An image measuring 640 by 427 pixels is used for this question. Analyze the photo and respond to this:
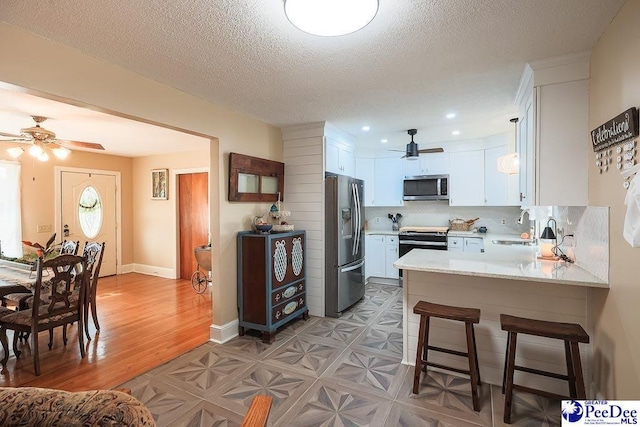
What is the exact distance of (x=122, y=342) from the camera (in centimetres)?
317

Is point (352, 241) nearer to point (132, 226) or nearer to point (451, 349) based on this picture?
point (451, 349)

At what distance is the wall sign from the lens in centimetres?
150

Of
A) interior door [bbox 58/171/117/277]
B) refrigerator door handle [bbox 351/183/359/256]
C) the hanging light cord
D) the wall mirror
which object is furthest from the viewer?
interior door [bbox 58/171/117/277]

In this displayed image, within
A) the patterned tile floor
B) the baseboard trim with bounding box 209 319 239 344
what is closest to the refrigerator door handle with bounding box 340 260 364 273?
the patterned tile floor

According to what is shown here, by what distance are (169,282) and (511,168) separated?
18.8ft

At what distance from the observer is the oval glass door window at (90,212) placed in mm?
5598

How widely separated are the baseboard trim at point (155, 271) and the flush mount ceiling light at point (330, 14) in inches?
221

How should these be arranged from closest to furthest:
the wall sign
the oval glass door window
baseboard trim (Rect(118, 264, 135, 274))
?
the wall sign → the oval glass door window → baseboard trim (Rect(118, 264, 135, 274))

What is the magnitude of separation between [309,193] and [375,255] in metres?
2.23

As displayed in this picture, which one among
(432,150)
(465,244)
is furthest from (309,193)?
→ (465,244)

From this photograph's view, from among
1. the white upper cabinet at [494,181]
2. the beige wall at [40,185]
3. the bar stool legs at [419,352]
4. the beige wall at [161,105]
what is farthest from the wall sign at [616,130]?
the beige wall at [40,185]

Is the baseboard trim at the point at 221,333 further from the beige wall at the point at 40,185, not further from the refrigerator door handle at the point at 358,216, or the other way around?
the beige wall at the point at 40,185

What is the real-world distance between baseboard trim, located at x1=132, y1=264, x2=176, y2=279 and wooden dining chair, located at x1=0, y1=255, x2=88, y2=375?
9.87ft

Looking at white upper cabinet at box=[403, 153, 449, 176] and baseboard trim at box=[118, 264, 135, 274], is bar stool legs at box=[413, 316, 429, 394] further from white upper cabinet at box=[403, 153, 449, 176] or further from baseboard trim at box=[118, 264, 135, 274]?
baseboard trim at box=[118, 264, 135, 274]
